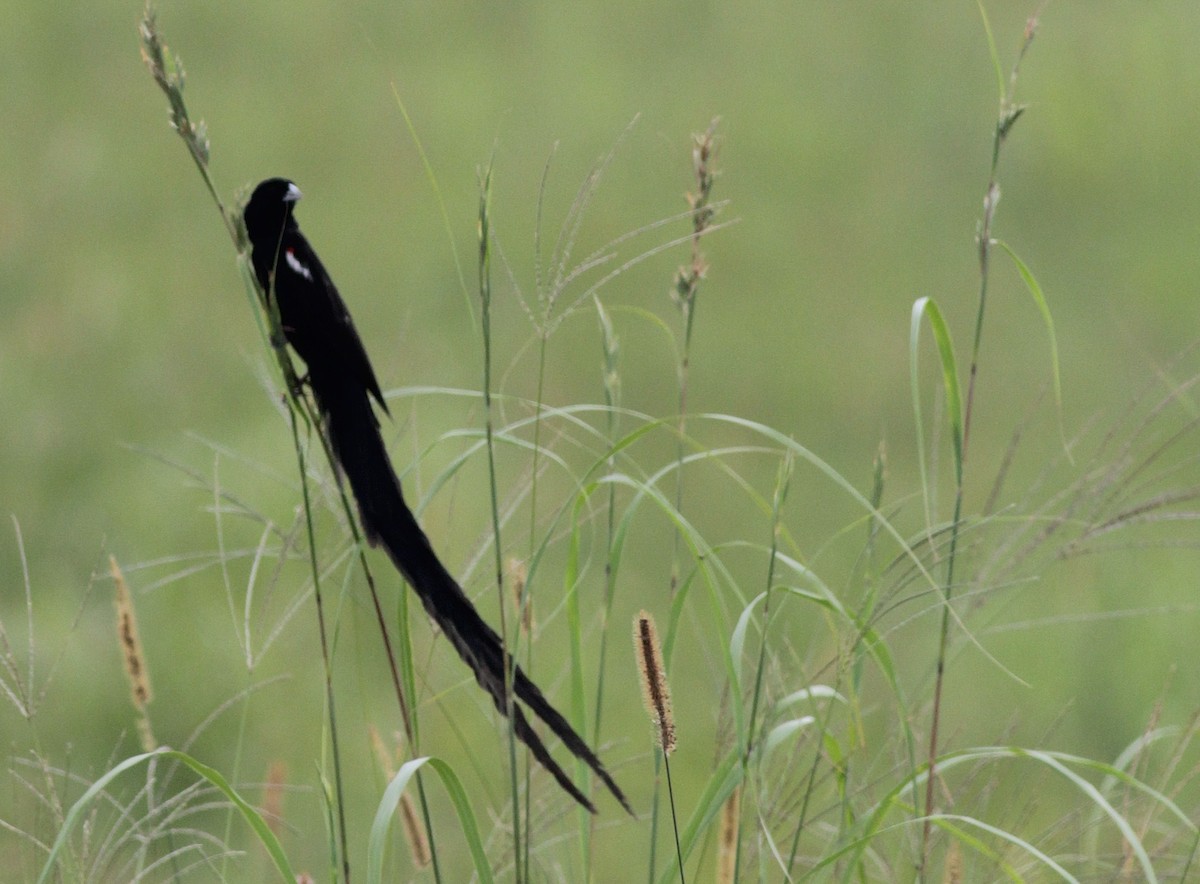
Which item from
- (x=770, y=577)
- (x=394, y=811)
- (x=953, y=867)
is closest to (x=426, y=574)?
(x=394, y=811)

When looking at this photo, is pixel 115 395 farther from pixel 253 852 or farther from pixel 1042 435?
pixel 1042 435

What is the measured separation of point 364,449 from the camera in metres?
1.47

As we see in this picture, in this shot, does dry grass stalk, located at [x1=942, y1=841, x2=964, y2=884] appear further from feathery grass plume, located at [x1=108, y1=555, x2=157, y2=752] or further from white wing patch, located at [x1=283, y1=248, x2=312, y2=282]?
white wing patch, located at [x1=283, y1=248, x2=312, y2=282]

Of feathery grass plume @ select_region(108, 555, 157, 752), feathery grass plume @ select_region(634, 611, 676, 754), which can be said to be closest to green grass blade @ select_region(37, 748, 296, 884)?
feathery grass plume @ select_region(108, 555, 157, 752)

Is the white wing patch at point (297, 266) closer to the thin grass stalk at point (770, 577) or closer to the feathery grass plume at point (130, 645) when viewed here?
the feathery grass plume at point (130, 645)

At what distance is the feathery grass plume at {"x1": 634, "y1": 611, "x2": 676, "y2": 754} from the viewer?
1.05 m

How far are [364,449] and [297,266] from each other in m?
0.34

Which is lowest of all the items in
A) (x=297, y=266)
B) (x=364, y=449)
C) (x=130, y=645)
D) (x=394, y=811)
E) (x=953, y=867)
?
(x=953, y=867)

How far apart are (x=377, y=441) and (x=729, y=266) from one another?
3.16m

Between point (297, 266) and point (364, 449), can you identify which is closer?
point (364, 449)

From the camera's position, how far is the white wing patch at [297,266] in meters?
1.65

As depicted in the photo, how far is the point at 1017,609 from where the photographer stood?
338 cm

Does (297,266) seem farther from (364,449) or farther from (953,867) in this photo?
(953,867)

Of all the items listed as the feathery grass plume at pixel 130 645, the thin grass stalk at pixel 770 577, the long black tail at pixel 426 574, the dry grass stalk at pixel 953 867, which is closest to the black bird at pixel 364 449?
the long black tail at pixel 426 574
